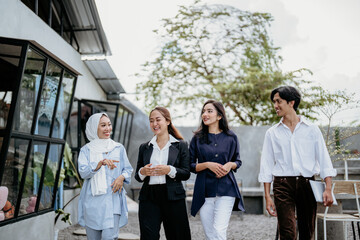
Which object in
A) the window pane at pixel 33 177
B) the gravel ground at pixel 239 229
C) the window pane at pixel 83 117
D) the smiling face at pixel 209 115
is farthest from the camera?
the window pane at pixel 83 117

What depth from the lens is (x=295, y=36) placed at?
21.2 m

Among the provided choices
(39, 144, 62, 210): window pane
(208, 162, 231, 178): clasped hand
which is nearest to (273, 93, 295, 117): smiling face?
(208, 162, 231, 178): clasped hand

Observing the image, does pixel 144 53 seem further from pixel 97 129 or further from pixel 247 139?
pixel 97 129

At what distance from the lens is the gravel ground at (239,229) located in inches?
273

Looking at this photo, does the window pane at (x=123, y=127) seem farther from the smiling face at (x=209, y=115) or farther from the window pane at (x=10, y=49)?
the smiling face at (x=209, y=115)

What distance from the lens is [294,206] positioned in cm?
335

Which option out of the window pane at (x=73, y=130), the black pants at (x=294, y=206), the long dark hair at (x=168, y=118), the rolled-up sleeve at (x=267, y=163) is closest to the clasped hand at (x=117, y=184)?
the long dark hair at (x=168, y=118)

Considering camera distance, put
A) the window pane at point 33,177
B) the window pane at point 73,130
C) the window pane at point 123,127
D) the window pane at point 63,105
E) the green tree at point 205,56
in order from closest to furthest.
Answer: the window pane at point 33,177 < the window pane at point 63,105 < the window pane at point 73,130 < the window pane at point 123,127 < the green tree at point 205,56

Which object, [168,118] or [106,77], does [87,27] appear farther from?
[168,118]

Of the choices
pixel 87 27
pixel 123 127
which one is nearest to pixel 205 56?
pixel 123 127

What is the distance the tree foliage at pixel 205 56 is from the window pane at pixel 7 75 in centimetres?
1311

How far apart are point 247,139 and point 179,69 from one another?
7.16m

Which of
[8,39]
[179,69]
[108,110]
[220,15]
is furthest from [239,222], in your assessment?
[220,15]

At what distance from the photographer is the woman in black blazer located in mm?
3449
